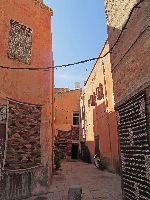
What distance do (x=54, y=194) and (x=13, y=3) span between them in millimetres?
7689

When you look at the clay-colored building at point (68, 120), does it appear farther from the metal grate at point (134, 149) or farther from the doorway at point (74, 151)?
the metal grate at point (134, 149)

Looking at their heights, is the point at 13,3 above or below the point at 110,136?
above

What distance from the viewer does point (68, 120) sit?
2847cm

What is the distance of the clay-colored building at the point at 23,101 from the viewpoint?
915 centimetres

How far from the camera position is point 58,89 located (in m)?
32.7

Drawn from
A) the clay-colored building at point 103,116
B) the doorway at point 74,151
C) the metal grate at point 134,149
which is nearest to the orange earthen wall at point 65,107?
the doorway at point 74,151

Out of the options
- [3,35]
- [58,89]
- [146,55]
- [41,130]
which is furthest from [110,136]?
[58,89]

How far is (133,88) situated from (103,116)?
11.6 m

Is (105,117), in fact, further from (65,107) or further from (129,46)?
(65,107)

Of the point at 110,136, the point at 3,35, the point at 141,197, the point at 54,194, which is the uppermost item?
the point at 3,35

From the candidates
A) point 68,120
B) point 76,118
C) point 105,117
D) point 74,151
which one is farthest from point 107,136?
point 76,118

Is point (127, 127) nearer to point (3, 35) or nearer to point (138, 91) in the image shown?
point (138, 91)

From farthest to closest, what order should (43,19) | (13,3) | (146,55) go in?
1. (43,19)
2. (13,3)
3. (146,55)

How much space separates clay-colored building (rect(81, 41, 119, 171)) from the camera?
51.8ft
